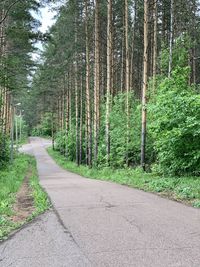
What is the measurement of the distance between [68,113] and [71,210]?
125 ft

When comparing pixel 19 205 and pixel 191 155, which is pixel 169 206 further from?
pixel 191 155

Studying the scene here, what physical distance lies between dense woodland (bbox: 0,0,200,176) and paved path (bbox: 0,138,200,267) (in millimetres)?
5120

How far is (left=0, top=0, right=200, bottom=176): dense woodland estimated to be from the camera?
15.8 meters

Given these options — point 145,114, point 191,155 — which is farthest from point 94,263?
Answer: point 145,114

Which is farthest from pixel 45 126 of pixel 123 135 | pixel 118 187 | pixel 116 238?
pixel 116 238

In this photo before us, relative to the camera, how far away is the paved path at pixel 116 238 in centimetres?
598

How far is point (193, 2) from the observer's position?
33.9 metres

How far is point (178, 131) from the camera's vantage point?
14570 millimetres

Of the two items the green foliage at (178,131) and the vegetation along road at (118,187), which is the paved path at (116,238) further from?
the green foliage at (178,131)

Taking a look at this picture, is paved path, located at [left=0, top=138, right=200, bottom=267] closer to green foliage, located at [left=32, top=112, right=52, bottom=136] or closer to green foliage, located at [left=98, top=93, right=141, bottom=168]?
green foliage, located at [left=98, top=93, right=141, bottom=168]

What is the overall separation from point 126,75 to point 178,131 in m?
13.2

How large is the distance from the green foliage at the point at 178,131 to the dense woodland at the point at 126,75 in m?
0.03

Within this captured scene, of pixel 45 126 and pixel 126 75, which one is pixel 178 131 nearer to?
pixel 126 75

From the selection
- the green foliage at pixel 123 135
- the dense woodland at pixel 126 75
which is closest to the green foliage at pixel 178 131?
the dense woodland at pixel 126 75
